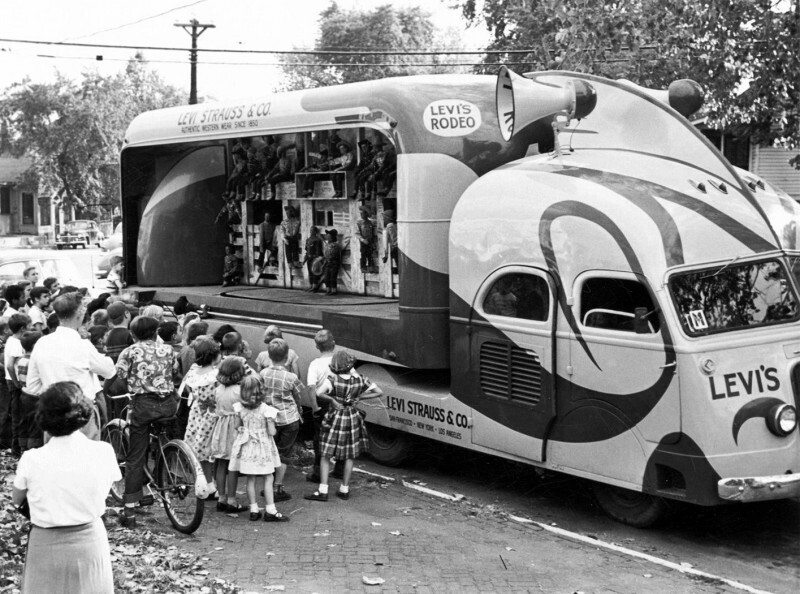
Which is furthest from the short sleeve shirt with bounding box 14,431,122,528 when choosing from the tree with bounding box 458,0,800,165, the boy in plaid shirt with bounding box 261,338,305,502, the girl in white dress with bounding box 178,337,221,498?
the tree with bounding box 458,0,800,165

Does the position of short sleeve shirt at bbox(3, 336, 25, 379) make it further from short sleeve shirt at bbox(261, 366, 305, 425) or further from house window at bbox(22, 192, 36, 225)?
house window at bbox(22, 192, 36, 225)

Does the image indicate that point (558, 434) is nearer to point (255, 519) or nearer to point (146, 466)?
point (255, 519)

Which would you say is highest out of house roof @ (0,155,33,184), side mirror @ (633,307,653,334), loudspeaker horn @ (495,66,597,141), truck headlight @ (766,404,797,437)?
house roof @ (0,155,33,184)

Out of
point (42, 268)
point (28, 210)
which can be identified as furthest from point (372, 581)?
point (28, 210)

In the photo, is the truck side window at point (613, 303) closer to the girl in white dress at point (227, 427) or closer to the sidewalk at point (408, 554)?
the sidewalk at point (408, 554)

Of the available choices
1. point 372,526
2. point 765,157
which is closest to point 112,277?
point 372,526

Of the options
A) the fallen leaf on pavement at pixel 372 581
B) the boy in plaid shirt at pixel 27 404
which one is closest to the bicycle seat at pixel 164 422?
the boy in plaid shirt at pixel 27 404

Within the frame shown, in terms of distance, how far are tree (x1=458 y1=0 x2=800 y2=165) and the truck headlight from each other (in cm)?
901

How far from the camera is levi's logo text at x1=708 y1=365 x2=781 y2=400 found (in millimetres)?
7676

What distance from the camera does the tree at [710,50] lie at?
1579 cm

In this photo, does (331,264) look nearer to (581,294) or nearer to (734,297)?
(581,294)

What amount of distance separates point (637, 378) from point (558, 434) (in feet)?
3.26

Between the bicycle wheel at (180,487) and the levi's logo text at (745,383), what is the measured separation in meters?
3.91

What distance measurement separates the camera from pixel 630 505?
8492mm
